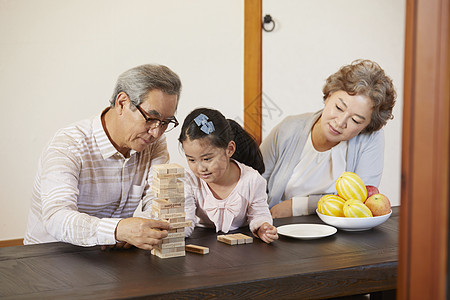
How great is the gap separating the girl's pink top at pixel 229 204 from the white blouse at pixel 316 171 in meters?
0.55

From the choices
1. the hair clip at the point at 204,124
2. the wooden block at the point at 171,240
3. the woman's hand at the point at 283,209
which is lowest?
the woman's hand at the point at 283,209

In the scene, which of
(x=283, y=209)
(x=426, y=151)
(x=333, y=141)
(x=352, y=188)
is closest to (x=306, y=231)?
(x=352, y=188)

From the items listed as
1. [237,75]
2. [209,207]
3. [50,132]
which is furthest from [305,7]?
[209,207]

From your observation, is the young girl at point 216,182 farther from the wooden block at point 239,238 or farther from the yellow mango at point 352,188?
the yellow mango at point 352,188

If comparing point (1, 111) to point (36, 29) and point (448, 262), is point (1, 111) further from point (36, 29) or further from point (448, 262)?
point (448, 262)

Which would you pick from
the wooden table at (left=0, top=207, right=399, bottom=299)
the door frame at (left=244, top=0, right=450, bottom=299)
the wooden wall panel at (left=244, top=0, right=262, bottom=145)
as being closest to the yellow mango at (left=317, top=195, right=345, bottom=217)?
the wooden table at (left=0, top=207, right=399, bottom=299)

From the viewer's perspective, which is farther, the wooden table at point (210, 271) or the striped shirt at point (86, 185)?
the striped shirt at point (86, 185)

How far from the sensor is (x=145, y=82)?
75.9 inches

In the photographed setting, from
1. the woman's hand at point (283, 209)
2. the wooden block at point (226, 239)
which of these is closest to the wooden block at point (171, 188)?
the wooden block at point (226, 239)

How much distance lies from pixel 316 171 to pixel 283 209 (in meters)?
0.28

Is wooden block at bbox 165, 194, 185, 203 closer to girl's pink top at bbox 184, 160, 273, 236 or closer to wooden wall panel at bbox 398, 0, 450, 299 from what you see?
girl's pink top at bbox 184, 160, 273, 236

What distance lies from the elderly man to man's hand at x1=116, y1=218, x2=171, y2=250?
4cm

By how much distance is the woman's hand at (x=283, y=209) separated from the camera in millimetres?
2471

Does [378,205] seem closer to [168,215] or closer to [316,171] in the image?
[316,171]
